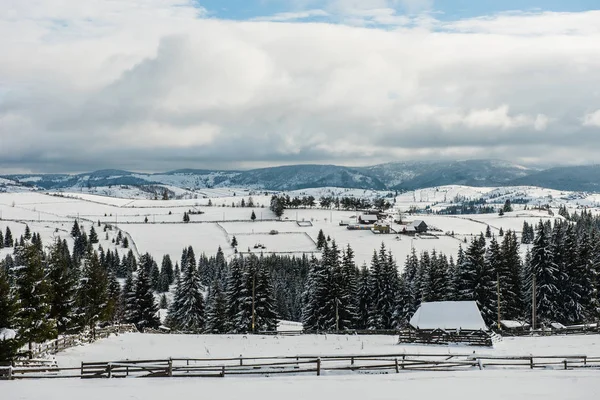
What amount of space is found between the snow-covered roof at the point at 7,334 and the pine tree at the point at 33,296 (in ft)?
7.01

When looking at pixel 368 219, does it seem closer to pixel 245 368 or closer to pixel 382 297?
pixel 382 297

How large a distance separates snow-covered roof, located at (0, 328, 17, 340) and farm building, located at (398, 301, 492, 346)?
92.5 feet

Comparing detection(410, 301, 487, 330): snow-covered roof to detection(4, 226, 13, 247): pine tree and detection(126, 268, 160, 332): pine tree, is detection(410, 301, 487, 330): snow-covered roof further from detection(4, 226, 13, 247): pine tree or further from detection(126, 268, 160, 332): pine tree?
detection(4, 226, 13, 247): pine tree

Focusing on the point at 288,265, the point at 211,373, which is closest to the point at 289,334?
the point at 211,373

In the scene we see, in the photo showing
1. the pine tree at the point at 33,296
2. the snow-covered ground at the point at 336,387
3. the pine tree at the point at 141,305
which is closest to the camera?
the snow-covered ground at the point at 336,387

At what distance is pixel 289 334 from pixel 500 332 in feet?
64.2

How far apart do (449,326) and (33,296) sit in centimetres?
3145

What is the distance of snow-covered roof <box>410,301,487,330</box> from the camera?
39969 mm

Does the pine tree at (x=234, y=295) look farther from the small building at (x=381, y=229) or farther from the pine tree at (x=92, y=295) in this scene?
the small building at (x=381, y=229)

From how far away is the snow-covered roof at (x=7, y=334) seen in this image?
89.7ft

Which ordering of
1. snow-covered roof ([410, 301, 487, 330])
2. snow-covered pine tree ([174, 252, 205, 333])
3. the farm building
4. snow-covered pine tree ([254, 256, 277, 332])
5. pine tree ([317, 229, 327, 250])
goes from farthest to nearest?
pine tree ([317, 229, 327, 250])
snow-covered pine tree ([174, 252, 205, 333])
snow-covered pine tree ([254, 256, 277, 332])
snow-covered roof ([410, 301, 487, 330])
the farm building

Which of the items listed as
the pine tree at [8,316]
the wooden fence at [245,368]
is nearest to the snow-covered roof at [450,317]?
the wooden fence at [245,368]

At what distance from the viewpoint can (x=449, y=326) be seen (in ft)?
132

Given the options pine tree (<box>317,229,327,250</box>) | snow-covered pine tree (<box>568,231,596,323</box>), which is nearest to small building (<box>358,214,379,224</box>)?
pine tree (<box>317,229,327,250</box>)
